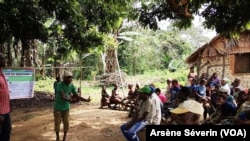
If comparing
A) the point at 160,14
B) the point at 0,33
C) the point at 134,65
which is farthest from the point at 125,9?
the point at 134,65

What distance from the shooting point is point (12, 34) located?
31.0 ft

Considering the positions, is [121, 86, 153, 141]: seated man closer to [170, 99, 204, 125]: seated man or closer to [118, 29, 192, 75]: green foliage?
[170, 99, 204, 125]: seated man

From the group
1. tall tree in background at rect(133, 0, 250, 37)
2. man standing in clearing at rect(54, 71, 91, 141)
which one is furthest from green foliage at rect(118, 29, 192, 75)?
man standing in clearing at rect(54, 71, 91, 141)

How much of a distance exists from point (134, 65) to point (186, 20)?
2053 cm

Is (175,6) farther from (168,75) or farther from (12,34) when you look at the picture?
(168,75)

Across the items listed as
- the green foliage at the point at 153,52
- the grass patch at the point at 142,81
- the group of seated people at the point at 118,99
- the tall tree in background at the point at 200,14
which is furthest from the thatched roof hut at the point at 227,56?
the green foliage at the point at 153,52

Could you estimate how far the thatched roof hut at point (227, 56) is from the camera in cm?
1600

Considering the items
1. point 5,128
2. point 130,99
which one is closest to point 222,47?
point 130,99

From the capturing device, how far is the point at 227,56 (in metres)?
16.7

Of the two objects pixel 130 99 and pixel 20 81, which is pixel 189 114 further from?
pixel 130 99

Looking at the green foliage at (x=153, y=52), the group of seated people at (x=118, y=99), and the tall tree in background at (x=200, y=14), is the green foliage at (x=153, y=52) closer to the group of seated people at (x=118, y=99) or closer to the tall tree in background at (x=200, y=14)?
the group of seated people at (x=118, y=99)

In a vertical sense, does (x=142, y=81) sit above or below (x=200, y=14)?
below

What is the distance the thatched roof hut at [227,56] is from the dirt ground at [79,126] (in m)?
6.77

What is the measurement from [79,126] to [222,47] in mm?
9867
